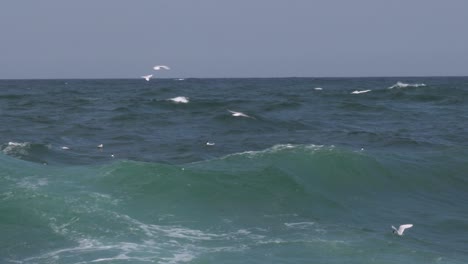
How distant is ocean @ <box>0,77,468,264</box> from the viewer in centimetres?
1045

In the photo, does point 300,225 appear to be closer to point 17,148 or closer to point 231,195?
point 231,195

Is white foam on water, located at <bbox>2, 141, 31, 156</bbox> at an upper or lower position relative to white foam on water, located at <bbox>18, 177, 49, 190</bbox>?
upper

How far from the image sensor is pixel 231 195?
14.2 meters

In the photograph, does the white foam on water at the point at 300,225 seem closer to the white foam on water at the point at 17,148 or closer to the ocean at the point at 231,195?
the ocean at the point at 231,195

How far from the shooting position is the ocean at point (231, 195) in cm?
1045

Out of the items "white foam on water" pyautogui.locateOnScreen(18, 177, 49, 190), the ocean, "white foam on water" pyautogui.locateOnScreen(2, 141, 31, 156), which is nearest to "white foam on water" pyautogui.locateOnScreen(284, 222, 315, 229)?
the ocean

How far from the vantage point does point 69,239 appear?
1087 centimetres

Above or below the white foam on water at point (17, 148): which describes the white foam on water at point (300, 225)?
below

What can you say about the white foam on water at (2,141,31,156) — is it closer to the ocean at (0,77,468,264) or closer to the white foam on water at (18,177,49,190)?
the ocean at (0,77,468,264)

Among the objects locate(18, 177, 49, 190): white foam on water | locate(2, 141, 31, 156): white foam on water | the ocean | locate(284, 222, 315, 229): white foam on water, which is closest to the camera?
the ocean

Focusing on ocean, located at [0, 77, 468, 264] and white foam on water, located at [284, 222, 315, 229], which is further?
white foam on water, located at [284, 222, 315, 229]

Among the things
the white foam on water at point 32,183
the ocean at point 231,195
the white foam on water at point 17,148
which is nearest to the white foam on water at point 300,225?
the ocean at point 231,195

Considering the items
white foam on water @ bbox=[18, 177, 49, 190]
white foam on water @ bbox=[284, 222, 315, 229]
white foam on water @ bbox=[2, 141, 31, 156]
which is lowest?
white foam on water @ bbox=[284, 222, 315, 229]

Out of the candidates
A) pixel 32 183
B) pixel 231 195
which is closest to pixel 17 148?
pixel 32 183
